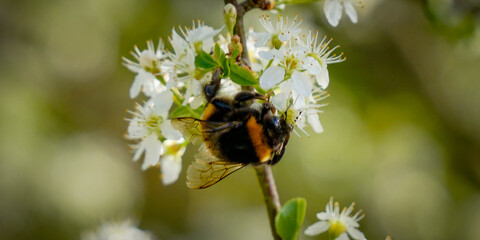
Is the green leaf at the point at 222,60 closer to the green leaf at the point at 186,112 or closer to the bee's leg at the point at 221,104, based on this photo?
the bee's leg at the point at 221,104

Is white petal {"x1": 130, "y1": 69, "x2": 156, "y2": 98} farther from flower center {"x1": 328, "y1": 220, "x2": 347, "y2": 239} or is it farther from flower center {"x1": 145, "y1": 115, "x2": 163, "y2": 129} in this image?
flower center {"x1": 328, "y1": 220, "x2": 347, "y2": 239}

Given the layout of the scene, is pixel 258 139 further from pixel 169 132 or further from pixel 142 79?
pixel 142 79

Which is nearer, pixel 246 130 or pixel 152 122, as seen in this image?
pixel 246 130

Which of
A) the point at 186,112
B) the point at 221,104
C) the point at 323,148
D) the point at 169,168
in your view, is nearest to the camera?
the point at 221,104

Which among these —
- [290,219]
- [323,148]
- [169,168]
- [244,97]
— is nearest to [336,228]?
[290,219]

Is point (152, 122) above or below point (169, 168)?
above

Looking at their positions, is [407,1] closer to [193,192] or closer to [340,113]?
[340,113]
